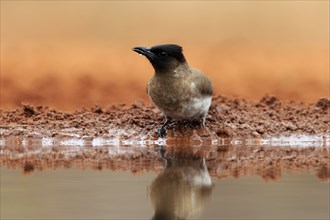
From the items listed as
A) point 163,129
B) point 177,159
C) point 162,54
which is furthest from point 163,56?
point 177,159

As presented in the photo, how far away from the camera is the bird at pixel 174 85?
11.2m

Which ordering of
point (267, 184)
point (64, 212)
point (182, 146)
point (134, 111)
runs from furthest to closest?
point (134, 111) → point (182, 146) → point (267, 184) → point (64, 212)

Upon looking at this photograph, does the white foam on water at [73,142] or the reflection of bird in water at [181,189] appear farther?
the white foam on water at [73,142]

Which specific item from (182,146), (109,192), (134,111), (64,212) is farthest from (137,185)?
(134,111)

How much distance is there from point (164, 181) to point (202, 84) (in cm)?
348

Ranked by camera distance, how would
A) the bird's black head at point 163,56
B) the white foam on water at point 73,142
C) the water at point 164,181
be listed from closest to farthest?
the water at point 164,181 → the bird's black head at point 163,56 → the white foam on water at point 73,142

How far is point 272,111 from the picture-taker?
12.9m

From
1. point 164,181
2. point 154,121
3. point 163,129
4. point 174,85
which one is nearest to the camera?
point 164,181

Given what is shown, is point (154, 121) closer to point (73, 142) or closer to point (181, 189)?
point (73, 142)

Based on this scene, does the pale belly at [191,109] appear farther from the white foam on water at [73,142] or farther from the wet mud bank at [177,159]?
the white foam on water at [73,142]

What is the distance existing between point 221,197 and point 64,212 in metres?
1.51

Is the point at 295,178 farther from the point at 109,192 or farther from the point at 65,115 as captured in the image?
the point at 65,115

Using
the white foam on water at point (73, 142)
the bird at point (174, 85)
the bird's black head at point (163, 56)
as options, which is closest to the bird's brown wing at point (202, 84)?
the bird at point (174, 85)

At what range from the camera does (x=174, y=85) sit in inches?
443
